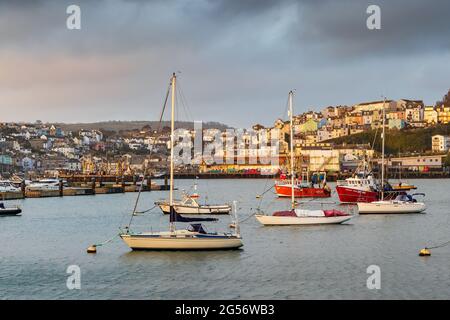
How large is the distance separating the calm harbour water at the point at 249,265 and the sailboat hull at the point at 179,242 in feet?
0.97

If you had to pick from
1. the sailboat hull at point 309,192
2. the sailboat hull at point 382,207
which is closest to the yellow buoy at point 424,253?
the sailboat hull at point 382,207

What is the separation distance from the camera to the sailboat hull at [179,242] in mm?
29359

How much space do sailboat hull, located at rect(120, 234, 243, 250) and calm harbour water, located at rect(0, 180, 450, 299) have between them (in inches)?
11.6

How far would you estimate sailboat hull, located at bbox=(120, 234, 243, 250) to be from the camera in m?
29.4

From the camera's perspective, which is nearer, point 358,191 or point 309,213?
point 309,213

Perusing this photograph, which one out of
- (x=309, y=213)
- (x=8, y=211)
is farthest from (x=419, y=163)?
→ (x=309, y=213)

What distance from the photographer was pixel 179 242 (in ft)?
96.5

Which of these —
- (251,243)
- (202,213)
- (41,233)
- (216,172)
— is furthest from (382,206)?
(216,172)

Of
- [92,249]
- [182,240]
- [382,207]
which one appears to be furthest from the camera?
[382,207]

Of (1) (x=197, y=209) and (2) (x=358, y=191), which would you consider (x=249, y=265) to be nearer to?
(1) (x=197, y=209)

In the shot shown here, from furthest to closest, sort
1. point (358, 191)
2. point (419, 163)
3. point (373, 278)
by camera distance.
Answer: point (419, 163) → point (358, 191) → point (373, 278)

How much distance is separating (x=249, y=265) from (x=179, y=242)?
3.12 metres

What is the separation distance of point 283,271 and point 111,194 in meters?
62.5

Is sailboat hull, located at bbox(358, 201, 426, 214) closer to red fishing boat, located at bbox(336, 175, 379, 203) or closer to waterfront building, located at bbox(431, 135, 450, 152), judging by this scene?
red fishing boat, located at bbox(336, 175, 379, 203)
